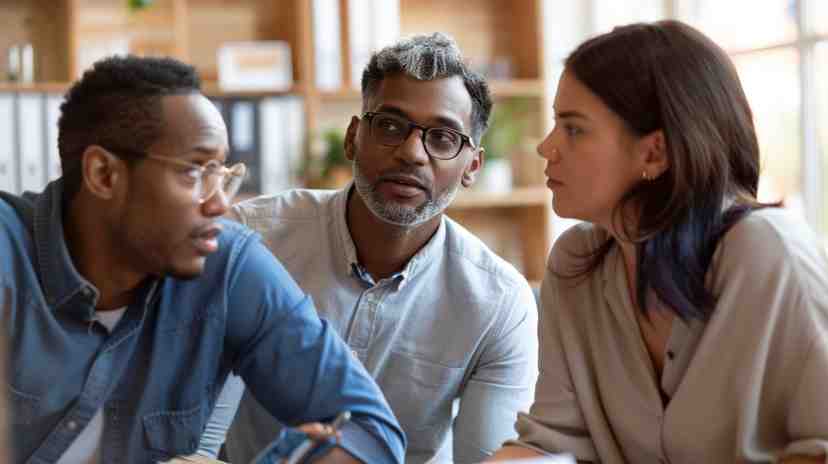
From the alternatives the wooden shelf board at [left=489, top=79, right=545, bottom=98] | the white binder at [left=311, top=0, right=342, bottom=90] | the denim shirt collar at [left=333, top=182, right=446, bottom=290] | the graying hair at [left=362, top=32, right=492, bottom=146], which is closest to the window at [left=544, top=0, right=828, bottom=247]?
the wooden shelf board at [left=489, top=79, right=545, bottom=98]

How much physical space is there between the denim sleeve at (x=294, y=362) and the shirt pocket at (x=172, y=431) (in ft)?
0.34

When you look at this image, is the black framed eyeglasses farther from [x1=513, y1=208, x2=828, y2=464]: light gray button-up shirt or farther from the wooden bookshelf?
the wooden bookshelf

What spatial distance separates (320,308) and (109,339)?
632 millimetres

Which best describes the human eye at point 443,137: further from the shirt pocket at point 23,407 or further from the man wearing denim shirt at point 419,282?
the shirt pocket at point 23,407

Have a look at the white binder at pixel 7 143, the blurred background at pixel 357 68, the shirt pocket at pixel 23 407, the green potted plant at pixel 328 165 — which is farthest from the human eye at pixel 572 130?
the white binder at pixel 7 143

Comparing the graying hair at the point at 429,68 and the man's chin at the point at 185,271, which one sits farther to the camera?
the graying hair at the point at 429,68

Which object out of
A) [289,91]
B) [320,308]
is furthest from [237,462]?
[289,91]

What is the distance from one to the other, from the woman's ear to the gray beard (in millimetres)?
595

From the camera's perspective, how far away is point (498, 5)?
4.37 meters

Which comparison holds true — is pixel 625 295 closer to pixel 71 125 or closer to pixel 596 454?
pixel 596 454

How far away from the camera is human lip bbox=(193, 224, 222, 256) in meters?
1.47

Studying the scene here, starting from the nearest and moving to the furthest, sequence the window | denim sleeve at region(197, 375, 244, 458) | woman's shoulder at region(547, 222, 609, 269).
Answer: woman's shoulder at region(547, 222, 609, 269) < denim sleeve at region(197, 375, 244, 458) < the window

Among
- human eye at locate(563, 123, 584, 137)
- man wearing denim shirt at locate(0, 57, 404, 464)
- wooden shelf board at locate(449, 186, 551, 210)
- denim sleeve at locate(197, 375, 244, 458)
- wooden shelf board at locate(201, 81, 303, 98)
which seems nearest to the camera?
man wearing denim shirt at locate(0, 57, 404, 464)

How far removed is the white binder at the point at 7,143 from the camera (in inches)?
139
